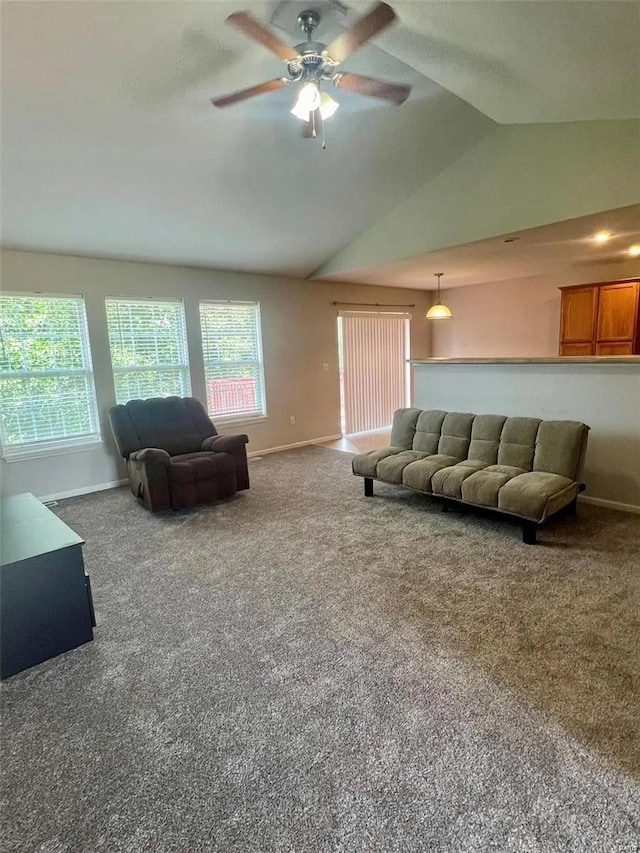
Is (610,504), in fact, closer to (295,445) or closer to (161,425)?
(295,445)

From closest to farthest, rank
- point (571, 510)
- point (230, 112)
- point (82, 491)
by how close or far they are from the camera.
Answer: point (230, 112) < point (571, 510) < point (82, 491)

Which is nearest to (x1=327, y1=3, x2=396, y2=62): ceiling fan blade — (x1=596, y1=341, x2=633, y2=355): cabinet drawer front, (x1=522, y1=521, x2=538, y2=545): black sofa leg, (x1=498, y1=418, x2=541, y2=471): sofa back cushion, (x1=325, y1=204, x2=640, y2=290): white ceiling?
(x1=325, y1=204, x2=640, y2=290): white ceiling

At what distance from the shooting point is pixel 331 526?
3.54 meters

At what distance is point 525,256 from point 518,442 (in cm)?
278

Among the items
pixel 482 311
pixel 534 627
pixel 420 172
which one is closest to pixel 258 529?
pixel 534 627

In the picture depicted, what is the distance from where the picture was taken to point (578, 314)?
5668 mm

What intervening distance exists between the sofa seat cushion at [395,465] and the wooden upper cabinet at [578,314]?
3242 mm

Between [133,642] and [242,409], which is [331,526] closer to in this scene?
[133,642]

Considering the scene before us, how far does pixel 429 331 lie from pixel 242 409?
4.19 m

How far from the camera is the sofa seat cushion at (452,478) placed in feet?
11.0

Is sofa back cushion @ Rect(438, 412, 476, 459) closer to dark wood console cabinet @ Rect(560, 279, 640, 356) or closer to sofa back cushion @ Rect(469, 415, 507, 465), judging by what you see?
sofa back cushion @ Rect(469, 415, 507, 465)

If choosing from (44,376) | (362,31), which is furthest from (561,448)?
(44,376)

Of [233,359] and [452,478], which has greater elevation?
[233,359]

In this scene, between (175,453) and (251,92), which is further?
(175,453)
